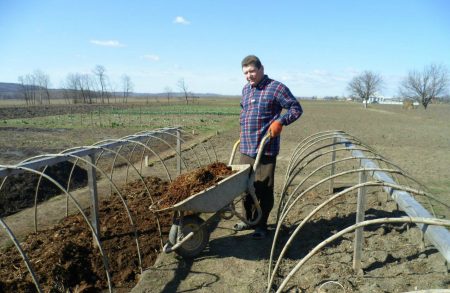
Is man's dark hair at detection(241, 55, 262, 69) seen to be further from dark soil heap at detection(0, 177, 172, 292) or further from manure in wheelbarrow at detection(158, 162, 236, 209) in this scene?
dark soil heap at detection(0, 177, 172, 292)

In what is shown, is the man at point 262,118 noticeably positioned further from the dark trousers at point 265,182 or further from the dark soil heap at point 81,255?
the dark soil heap at point 81,255

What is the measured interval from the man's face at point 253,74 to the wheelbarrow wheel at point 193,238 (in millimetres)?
→ 1951

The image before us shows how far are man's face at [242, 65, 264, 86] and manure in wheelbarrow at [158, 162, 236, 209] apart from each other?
1.34m

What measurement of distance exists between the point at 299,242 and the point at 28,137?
1514 centimetres

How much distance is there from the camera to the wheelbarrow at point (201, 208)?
393 centimetres

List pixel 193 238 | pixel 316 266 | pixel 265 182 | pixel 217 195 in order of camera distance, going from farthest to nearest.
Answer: pixel 265 182 → pixel 193 238 → pixel 217 195 → pixel 316 266

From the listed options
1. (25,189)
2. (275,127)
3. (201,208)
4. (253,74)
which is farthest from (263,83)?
(25,189)

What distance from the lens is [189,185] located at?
4.20 metres

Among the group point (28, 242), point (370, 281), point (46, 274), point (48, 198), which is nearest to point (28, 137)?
point (48, 198)

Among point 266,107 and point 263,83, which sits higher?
point 263,83

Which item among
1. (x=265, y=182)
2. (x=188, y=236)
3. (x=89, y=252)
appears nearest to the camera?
(x=188, y=236)

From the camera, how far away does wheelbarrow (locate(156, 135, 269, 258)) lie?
393 cm

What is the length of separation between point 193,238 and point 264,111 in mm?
1907

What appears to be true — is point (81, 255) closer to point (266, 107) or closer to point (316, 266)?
point (316, 266)
